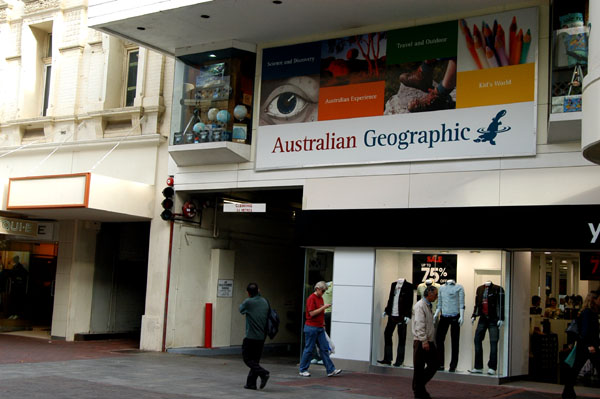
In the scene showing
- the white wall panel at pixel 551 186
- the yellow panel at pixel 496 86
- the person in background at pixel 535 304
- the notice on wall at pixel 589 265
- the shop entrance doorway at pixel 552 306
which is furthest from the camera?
the person in background at pixel 535 304

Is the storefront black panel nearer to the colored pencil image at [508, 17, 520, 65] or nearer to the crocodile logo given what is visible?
the crocodile logo

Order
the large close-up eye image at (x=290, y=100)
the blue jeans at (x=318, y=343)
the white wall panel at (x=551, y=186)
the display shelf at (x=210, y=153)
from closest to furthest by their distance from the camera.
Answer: the white wall panel at (x=551, y=186), the blue jeans at (x=318, y=343), the large close-up eye image at (x=290, y=100), the display shelf at (x=210, y=153)

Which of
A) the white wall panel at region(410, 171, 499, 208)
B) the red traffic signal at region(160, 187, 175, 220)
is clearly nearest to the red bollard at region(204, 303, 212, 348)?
the red traffic signal at region(160, 187, 175, 220)

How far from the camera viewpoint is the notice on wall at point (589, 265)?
12953mm

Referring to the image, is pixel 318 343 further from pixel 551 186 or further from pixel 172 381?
pixel 551 186

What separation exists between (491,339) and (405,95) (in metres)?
5.10

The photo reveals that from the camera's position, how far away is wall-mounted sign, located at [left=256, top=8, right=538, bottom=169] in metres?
13.5

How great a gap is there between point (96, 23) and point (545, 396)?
39.5 ft

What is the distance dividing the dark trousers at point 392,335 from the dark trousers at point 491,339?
5.03 feet

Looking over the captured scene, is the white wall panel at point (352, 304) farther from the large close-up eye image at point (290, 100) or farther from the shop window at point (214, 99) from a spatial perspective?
the shop window at point (214, 99)

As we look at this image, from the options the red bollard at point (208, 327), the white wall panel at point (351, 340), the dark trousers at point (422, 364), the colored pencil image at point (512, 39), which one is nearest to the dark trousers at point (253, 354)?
the dark trousers at point (422, 364)

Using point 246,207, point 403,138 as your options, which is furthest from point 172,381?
point 403,138

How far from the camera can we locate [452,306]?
1406 cm

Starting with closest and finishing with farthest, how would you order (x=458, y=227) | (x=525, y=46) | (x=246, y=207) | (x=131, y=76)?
(x=525, y=46)
(x=458, y=227)
(x=246, y=207)
(x=131, y=76)
